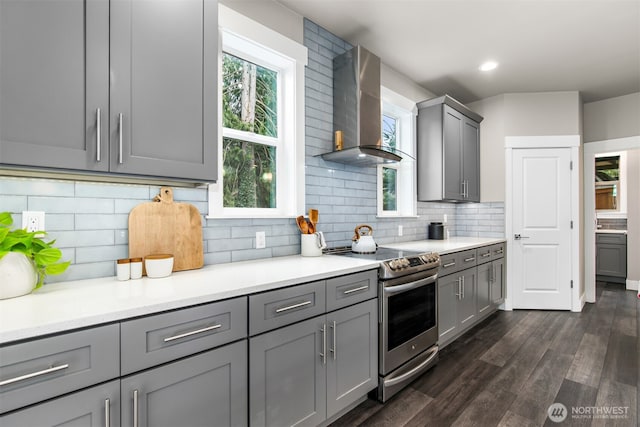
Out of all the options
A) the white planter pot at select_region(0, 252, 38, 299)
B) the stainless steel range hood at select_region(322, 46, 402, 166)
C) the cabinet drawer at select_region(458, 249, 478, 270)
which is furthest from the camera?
the cabinet drawer at select_region(458, 249, 478, 270)

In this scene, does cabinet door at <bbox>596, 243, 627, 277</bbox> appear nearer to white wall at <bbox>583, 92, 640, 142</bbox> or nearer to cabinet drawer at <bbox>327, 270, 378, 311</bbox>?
white wall at <bbox>583, 92, 640, 142</bbox>

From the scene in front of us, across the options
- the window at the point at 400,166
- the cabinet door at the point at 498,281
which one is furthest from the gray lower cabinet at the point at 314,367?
the cabinet door at the point at 498,281

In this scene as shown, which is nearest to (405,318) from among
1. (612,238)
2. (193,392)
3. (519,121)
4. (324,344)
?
(324,344)

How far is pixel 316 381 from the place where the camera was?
166 cm

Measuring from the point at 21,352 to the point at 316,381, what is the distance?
1.25 metres

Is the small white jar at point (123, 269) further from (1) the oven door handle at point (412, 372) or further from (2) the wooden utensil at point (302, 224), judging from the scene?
(1) the oven door handle at point (412, 372)

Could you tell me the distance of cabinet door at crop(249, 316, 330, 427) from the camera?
4.57 ft

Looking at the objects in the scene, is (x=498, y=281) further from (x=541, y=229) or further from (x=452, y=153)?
(x=452, y=153)

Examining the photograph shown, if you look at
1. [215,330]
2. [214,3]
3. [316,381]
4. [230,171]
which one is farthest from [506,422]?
[214,3]

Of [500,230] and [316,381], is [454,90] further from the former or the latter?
[316,381]

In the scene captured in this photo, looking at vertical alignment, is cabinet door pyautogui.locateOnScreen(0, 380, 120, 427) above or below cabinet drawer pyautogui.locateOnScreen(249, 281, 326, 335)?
below

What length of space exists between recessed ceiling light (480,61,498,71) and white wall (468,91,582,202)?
0.95 m

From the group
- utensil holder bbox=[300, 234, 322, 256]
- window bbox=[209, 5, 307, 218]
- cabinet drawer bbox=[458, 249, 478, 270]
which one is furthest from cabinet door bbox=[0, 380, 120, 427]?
cabinet drawer bbox=[458, 249, 478, 270]

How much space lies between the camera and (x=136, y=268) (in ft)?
4.98
